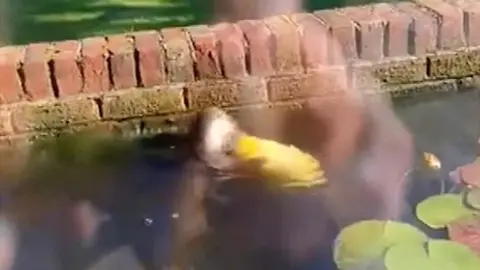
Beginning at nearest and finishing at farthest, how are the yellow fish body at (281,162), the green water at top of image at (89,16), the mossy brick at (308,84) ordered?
1. the yellow fish body at (281,162)
2. the green water at top of image at (89,16)
3. the mossy brick at (308,84)

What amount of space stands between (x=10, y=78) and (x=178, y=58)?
34cm

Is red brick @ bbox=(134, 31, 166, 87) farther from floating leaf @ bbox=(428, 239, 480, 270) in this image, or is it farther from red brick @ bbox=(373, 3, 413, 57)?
floating leaf @ bbox=(428, 239, 480, 270)

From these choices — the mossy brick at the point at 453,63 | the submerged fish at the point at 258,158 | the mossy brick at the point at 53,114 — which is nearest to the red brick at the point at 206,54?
the submerged fish at the point at 258,158

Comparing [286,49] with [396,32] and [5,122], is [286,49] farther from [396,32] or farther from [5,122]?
[5,122]

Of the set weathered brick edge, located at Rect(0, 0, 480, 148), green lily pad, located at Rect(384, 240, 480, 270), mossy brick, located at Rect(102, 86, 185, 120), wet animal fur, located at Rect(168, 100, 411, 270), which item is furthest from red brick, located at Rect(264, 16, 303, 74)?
green lily pad, located at Rect(384, 240, 480, 270)

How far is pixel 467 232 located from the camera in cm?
154

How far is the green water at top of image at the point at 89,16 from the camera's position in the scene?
73.4 inches

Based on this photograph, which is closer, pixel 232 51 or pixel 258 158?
pixel 258 158

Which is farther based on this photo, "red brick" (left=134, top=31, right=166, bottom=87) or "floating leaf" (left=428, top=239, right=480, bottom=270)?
"red brick" (left=134, top=31, right=166, bottom=87)

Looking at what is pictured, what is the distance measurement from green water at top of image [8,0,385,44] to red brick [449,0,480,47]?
21.5 inches

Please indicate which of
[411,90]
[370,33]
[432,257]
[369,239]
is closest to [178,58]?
[370,33]

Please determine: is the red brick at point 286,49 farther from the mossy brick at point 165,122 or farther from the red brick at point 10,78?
the red brick at point 10,78

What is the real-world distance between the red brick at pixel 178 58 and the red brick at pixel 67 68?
181 mm

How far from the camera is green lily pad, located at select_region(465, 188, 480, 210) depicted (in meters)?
1.61
